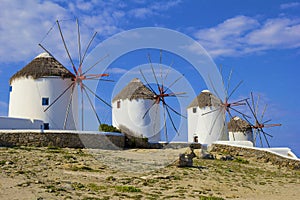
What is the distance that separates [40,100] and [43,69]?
2179 millimetres

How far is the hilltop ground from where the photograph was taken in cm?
995

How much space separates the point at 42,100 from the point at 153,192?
16040 mm

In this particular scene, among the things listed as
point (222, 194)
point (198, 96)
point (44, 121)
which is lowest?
point (222, 194)

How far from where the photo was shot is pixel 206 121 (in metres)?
36.8

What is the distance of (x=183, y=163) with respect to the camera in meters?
16.9

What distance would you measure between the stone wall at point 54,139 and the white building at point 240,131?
1872 centimetres

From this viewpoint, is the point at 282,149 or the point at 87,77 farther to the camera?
the point at 282,149

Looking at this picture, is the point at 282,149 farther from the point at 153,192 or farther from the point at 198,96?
the point at 153,192

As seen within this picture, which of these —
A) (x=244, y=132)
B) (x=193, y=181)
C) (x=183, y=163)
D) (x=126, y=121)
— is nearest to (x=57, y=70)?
(x=126, y=121)

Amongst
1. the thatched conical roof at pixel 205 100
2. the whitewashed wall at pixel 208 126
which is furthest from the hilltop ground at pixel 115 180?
the thatched conical roof at pixel 205 100

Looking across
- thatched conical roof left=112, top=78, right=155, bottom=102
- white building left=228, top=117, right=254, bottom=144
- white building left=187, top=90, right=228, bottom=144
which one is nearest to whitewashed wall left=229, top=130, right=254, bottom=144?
white building left=228, top=117, right=254, bottom=144

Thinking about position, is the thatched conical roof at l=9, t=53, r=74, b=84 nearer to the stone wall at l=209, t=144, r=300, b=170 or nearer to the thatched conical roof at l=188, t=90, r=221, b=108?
the stone wall at l=209, t=144, r=300, b=170

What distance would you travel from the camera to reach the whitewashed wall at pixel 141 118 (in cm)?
3303

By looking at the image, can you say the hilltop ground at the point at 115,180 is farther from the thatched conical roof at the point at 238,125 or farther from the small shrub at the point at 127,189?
the thatched conical roof at the point at 238,125
